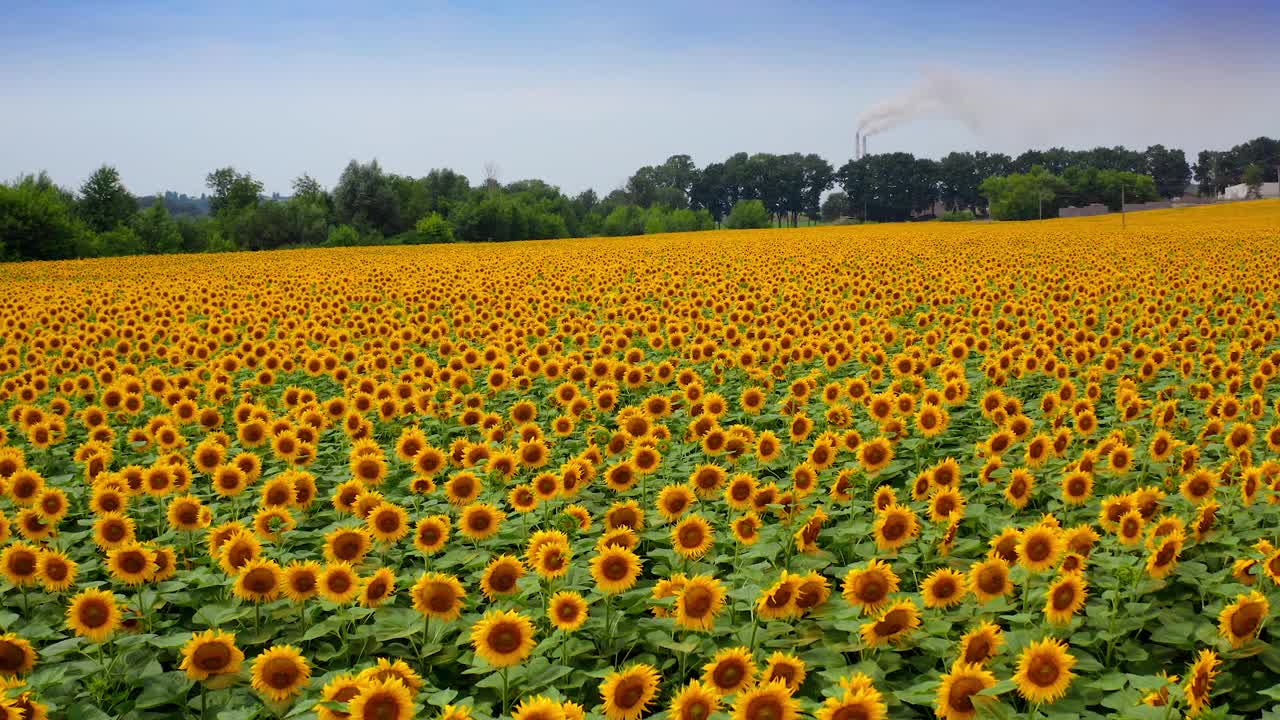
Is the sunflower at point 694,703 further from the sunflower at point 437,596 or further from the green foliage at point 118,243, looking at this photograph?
the green foliage at point 118,243

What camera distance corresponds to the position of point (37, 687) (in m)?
3.99

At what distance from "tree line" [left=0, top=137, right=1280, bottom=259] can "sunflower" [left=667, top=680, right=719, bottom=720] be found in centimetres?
6311

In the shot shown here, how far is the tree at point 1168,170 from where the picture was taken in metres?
159

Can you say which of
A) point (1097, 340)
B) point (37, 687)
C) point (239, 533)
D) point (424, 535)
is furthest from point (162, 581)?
point (1097, 340)

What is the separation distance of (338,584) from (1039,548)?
346 cm

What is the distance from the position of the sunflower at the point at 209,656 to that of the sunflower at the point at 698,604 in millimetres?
2039

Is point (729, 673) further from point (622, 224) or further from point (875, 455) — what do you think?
point (622, 224)

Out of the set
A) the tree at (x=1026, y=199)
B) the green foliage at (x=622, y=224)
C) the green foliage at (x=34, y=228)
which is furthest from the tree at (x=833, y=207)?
the green foliage at (x=34, y=228)

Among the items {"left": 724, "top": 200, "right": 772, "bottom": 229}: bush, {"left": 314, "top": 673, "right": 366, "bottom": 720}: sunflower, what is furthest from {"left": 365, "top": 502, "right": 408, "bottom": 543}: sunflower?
{"left": 724, "top": 200, "right": 772, "bottom": 229}: bush

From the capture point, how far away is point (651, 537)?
5.48m

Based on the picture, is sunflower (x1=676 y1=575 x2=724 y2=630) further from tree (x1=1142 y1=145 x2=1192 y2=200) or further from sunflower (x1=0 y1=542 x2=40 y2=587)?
tree (x1=1142 y1=145 x2=1192 y2=200)

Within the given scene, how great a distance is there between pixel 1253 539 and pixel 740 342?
7.37 meters

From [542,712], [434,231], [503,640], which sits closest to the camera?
[542,712]

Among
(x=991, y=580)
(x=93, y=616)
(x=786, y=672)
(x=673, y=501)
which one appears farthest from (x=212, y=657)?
(x=991, y=580)
